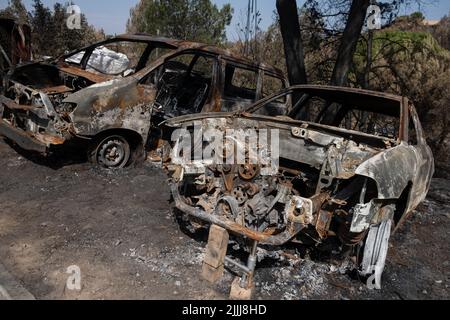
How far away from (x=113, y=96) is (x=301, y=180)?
8.55 ft

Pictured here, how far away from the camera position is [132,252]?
12.1ft

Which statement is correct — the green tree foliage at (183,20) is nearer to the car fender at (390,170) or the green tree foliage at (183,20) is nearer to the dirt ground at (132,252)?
the dirt ground at (132,252)

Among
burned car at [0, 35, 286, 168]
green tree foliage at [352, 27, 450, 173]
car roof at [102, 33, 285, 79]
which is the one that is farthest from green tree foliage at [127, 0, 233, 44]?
car roof at [102, 33, 285, 79]

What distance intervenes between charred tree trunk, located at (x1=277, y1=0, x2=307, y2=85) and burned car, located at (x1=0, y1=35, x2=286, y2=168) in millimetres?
1319

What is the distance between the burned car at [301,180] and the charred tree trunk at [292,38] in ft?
11.5

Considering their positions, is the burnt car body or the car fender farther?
the burnt car body

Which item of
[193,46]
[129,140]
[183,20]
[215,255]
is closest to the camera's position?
[215,255]

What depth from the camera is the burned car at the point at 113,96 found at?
502 centimetres

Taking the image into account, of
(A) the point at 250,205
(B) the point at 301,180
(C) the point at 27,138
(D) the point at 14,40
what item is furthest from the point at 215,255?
(D) the point at 14,40

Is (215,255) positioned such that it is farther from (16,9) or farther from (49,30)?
(16,9)

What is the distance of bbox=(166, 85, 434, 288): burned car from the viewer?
3.26 m

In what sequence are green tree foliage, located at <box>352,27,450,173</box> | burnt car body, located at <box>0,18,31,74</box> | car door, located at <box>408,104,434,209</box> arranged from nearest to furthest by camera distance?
car door, located at <box>408,104,434,209</box> < burnt car body, located at <box>0,18,31,74</box> < green tree foliage, located at <box>352,27,450,173</box>

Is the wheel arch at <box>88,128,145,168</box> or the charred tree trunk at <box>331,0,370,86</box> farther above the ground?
the charred tree trunk at <box>331,0,370,86</box>

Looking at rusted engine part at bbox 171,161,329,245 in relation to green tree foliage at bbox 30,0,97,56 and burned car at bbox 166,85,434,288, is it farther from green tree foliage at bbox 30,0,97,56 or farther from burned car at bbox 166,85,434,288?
green tree foliage at bbox 30,0,97,56
